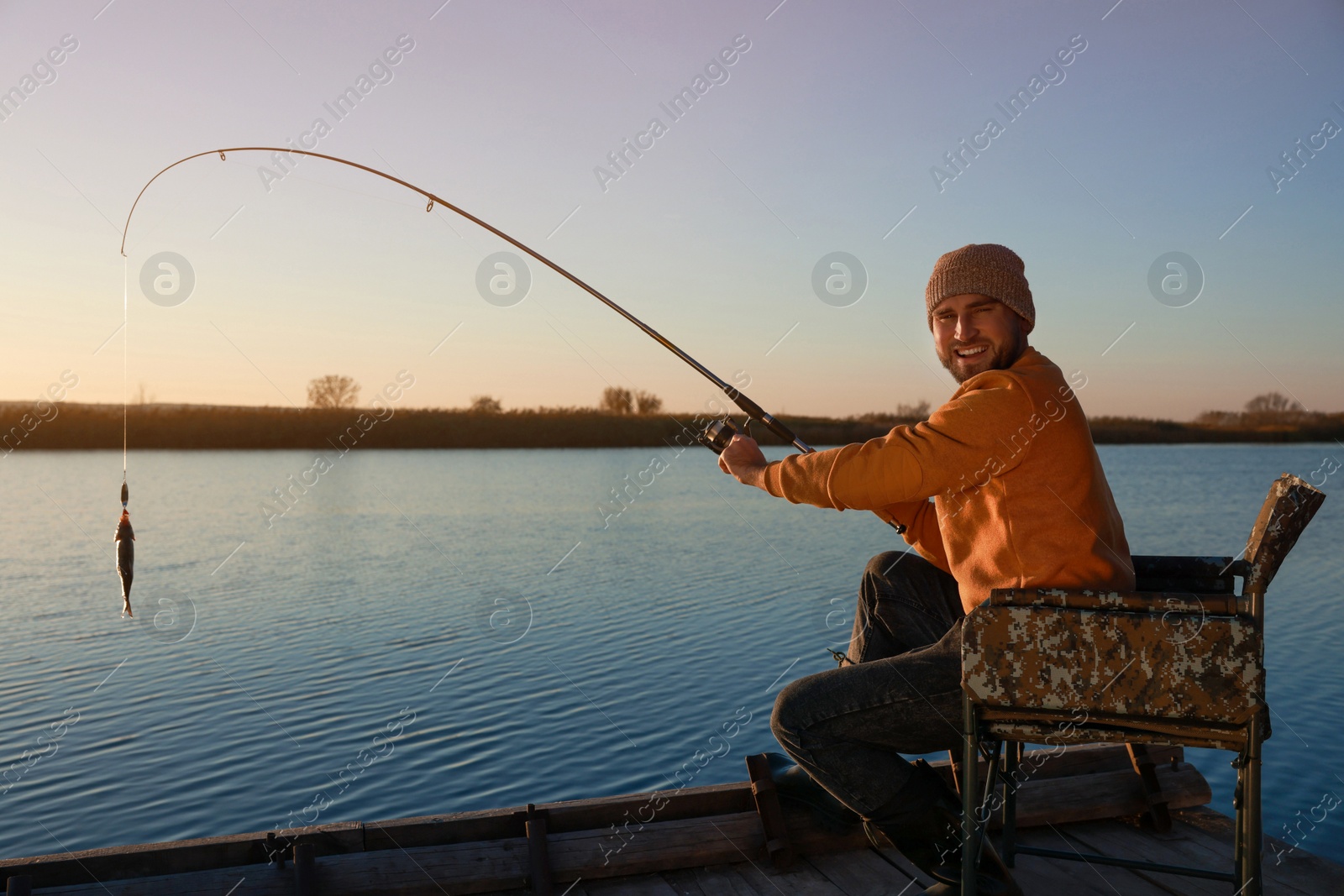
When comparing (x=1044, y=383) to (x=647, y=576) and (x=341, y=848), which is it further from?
(x=647, y=576)

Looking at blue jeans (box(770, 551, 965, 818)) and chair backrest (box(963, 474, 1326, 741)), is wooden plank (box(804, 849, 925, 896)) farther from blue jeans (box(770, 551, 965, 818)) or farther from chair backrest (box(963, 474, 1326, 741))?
chair backrest (box(963, 474, 1326, 741))

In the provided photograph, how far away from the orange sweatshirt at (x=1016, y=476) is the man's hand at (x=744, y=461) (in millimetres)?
367

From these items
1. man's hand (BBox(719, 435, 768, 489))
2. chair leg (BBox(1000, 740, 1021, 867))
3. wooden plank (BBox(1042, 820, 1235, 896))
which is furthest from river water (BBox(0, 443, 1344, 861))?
man's hand (BBox(719, 435, 768, 489))

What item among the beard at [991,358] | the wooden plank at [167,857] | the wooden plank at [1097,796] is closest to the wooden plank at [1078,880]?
the wooden plank at [1097,796]

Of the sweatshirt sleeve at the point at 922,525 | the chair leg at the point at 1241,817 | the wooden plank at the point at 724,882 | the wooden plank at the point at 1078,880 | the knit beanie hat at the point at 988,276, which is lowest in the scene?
the wooden plank at the point at 1078,880

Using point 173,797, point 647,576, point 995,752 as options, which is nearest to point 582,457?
point 647,576

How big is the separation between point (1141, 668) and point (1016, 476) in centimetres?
48

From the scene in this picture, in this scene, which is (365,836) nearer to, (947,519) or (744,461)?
(744,461)

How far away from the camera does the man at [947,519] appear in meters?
2.26

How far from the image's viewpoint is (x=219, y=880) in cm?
273

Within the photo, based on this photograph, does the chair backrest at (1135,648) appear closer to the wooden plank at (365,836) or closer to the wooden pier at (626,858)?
the wooden pier at (626,858)

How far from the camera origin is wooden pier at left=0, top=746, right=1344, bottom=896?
275 cm

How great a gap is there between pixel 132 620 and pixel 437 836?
9.05 metres

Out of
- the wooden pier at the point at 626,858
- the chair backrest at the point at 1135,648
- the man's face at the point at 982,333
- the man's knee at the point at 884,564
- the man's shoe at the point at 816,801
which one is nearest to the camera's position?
the chair backrest at the point at 1135,648
